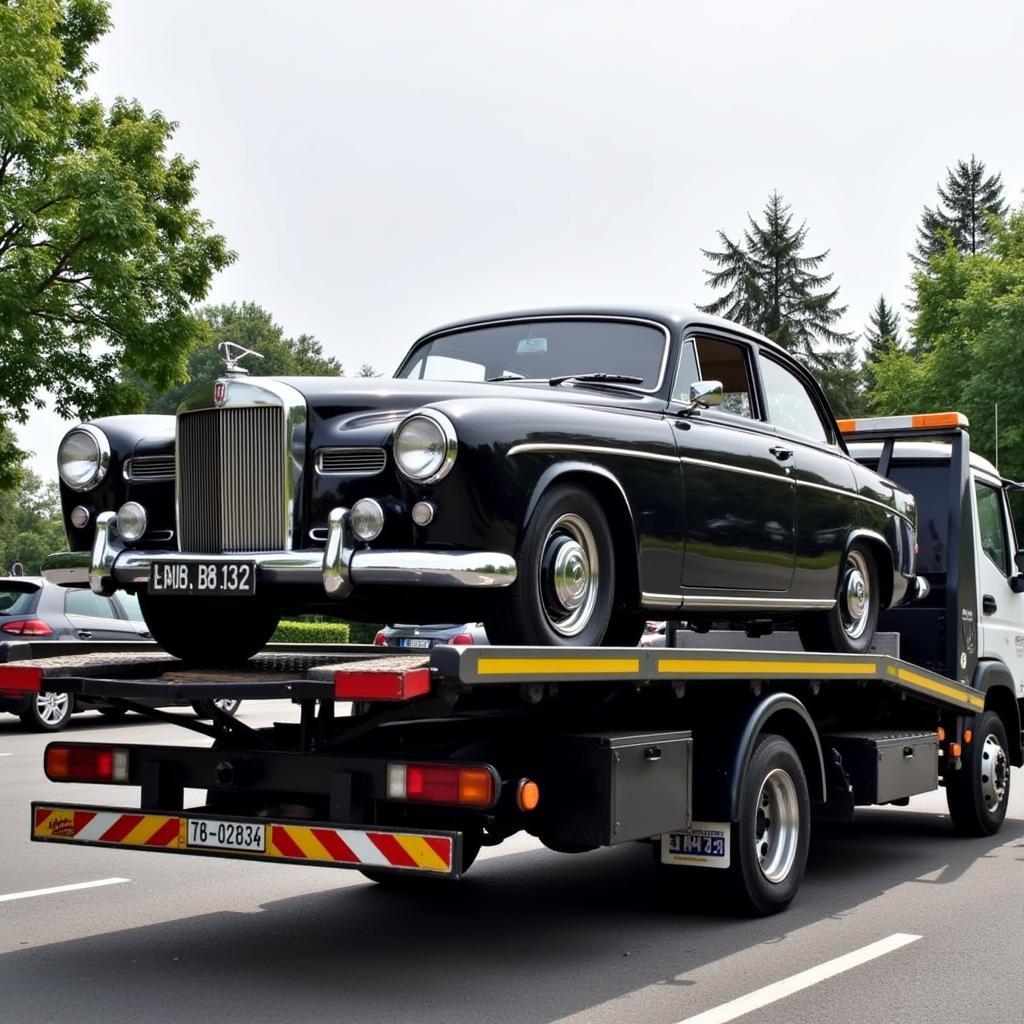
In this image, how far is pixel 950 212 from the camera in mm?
70688

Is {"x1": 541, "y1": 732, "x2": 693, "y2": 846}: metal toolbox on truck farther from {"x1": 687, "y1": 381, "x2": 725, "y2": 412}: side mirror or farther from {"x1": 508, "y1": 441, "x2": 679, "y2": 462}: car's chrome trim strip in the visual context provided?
{"x1": 687, "y1": 381, "x2": 725, "y2": 412}: side mirror

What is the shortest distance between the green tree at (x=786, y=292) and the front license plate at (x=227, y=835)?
182ft

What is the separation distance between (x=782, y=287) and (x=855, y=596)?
174 feet

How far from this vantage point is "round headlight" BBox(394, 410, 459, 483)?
5.55m

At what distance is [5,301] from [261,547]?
15.0 metres

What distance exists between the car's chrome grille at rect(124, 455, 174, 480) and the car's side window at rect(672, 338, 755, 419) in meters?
2.42

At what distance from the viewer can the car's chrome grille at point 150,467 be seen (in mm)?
6332

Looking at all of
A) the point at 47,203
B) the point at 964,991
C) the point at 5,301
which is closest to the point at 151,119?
the point at 47,203

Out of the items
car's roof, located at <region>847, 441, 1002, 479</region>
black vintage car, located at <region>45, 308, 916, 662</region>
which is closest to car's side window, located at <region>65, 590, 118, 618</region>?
car's roof, located at <region>847, 441, 1002, 479</region>

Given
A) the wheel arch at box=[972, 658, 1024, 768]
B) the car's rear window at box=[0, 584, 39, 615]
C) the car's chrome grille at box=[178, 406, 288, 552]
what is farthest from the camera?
the car's rear window at box=[0, 584, 39, 615]

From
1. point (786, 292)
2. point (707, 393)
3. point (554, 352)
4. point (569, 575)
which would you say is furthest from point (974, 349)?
point (569, 575)

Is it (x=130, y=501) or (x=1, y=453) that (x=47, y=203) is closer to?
(x=1, y=453)

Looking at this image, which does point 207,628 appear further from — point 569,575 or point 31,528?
point 31,528

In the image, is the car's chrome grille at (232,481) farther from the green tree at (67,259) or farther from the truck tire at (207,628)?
the green tree at (67,259)
